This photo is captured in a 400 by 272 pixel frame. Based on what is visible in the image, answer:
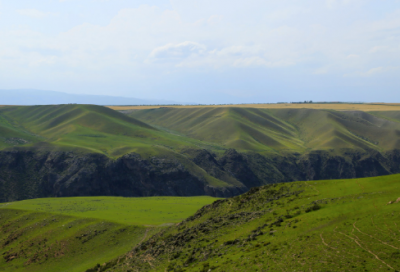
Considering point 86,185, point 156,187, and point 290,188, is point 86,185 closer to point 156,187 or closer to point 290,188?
point 156,187

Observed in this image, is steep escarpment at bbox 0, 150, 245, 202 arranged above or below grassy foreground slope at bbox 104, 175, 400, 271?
below

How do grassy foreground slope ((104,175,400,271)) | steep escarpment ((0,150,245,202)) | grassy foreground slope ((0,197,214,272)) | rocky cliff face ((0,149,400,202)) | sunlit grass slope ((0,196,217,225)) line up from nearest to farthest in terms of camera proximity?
grassy foreground slope ((104,175,400,271)) → grassy foreground slope ((0,197,214,272)) → sunlit grass slope ((0,196,217,225)) → steep escarpment ((0,150,245,202)) → rocky cliff face ((0,149,400,202))

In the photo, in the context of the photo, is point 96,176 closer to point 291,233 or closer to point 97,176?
point 97,176

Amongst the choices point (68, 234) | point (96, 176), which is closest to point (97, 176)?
point (96, 176)

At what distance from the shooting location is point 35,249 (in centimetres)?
6950

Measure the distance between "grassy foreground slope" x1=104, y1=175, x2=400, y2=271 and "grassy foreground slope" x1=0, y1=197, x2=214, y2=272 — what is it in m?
13.7

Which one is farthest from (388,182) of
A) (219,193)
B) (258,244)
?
(219,193)

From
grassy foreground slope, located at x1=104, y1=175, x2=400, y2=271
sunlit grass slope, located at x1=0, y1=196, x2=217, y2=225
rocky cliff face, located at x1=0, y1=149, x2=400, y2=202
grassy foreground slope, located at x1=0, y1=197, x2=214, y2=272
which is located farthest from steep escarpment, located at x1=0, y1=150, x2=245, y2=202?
grassy foreground slope, located at x1=104, y1=175, x2=400, y2=271

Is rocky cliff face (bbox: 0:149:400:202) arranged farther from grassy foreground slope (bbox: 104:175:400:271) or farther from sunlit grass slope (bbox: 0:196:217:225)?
grassy foreground slope (bbox: 104:175:400:271)

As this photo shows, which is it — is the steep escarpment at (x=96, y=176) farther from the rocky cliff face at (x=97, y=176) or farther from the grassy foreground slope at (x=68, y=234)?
the grassy foreground slope at (x=68, y=234)

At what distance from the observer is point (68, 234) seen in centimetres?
7294

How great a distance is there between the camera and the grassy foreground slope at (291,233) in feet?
97.1

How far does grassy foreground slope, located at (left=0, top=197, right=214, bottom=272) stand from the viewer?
214ft

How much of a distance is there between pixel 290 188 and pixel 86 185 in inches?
4882
